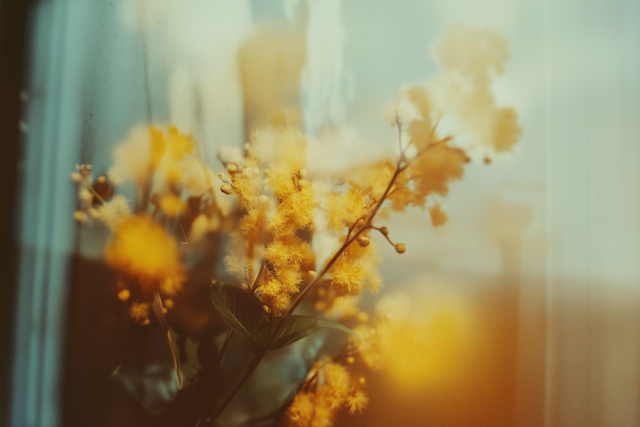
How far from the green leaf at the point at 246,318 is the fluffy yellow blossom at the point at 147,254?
11 centimetres

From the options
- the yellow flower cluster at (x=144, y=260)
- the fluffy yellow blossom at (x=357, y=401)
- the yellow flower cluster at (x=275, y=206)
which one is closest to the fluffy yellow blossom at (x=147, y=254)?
the yellow flower cluster at (x=144, y=260)

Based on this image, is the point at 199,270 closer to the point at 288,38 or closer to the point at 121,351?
the point at 121,351

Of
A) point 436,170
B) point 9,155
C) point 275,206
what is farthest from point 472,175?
point 9,155

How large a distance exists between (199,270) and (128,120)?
30cm

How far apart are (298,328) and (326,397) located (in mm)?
128

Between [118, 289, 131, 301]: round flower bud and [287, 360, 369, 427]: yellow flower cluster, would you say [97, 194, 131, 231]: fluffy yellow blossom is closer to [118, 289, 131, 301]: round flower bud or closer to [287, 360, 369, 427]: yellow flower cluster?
[118, 289, 131, 301]: round flower bud

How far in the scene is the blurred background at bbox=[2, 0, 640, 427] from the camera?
1.81ft

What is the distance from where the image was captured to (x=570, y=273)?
556mm

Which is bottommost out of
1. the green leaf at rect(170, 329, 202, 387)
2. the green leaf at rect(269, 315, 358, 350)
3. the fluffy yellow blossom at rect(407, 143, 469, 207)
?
the green leaf at rect(170, 329, 202, 387)

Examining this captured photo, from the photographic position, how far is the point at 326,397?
549mm

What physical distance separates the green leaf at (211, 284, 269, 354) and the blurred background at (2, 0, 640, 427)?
0.17 meters

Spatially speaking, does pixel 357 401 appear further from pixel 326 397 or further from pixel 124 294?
pixel 124 294

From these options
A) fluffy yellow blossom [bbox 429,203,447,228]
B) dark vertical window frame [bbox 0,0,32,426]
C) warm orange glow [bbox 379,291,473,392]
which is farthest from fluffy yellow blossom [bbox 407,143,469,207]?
dark vertical window frame [bbox 0,0,32,426]

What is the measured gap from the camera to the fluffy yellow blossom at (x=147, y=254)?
57 cm
